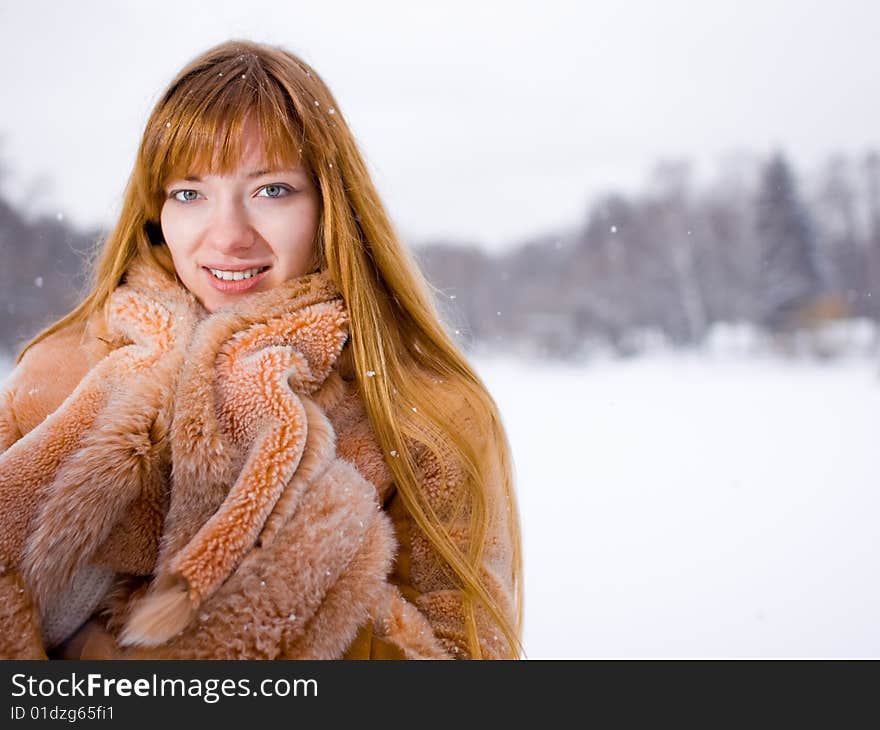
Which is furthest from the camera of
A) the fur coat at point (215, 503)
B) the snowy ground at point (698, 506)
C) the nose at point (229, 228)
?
the snowy ground at point (698, 506)

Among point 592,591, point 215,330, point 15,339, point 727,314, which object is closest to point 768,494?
point 592,591

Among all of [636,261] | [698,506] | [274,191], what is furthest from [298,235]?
[636,261]

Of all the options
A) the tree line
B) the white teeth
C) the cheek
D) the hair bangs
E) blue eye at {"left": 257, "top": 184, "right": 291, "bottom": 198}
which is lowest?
the tree line

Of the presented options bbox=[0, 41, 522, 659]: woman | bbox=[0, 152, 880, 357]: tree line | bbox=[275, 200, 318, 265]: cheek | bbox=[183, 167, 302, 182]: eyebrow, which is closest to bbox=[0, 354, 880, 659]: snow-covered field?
bbox=[0, 152, 880, 357]: tree line

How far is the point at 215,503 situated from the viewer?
0.95m

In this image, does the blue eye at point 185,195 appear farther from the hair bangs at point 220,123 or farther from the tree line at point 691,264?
the tree line at point 691,264

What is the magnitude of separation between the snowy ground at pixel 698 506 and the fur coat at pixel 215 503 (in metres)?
1.16

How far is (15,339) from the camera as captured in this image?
2.57 m

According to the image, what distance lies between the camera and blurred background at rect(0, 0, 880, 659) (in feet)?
7.41

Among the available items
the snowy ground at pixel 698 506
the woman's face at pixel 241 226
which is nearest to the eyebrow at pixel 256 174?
the woman's face at pixel 241 226

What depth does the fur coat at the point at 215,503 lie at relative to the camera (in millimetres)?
873

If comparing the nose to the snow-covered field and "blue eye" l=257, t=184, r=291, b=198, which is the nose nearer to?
"blue eye" l=257, t=184, r=291, b=198

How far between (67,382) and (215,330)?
11.4 inches

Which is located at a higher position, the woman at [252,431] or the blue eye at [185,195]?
the blue eye at [185,195]
